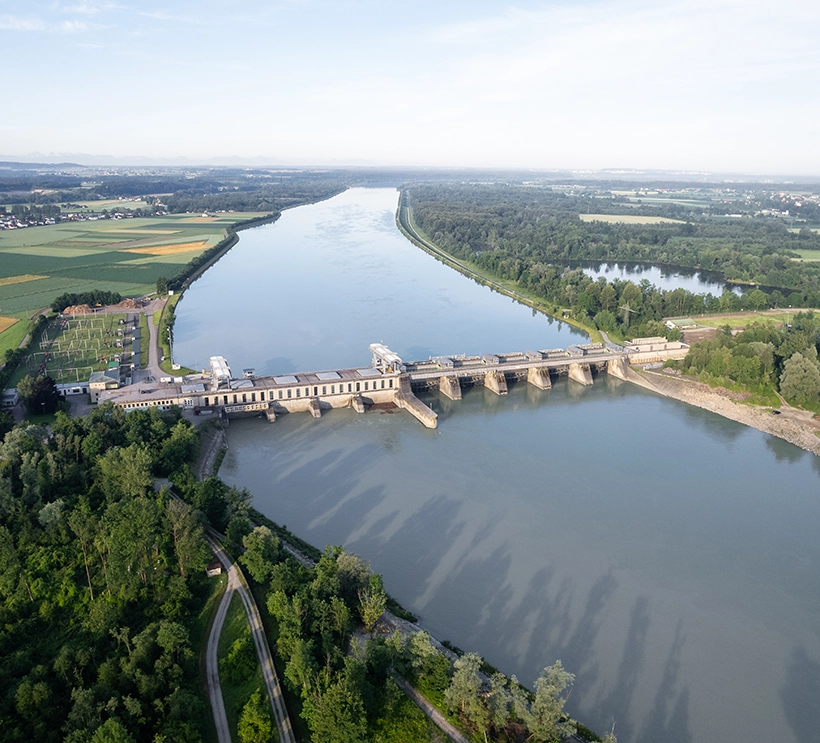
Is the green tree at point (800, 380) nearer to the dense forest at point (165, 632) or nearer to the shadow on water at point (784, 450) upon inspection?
the shadow on water at point (784, 450)

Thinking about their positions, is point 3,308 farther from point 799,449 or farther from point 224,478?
point 799,449

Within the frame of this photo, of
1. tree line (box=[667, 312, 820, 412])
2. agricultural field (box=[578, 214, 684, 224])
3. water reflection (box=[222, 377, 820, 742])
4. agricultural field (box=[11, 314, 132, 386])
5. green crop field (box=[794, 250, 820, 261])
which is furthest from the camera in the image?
agricultural field (box=[578, 214, 684, 224])

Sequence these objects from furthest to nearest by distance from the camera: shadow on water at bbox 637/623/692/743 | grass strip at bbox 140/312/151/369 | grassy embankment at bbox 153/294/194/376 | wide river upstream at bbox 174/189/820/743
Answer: grass strip at bbox 140/312/151/369 < grassy embankment at bbox 153/294/194/376 < wide river upstream at bbox 174/189/820/743 < shadow on water at bbox 637/623/692/743

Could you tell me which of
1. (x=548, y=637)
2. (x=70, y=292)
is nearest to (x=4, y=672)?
(x=548, y=637)

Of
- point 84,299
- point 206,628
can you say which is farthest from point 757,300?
point 84,299

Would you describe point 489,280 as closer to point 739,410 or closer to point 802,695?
point 739,410

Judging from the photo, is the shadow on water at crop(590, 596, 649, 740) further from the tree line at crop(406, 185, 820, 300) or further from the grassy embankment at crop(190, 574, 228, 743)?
the tree line at crop(406, 185, 820, 300)

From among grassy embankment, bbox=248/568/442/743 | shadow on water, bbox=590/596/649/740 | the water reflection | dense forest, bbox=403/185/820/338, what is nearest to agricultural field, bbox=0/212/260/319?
the water reflection
